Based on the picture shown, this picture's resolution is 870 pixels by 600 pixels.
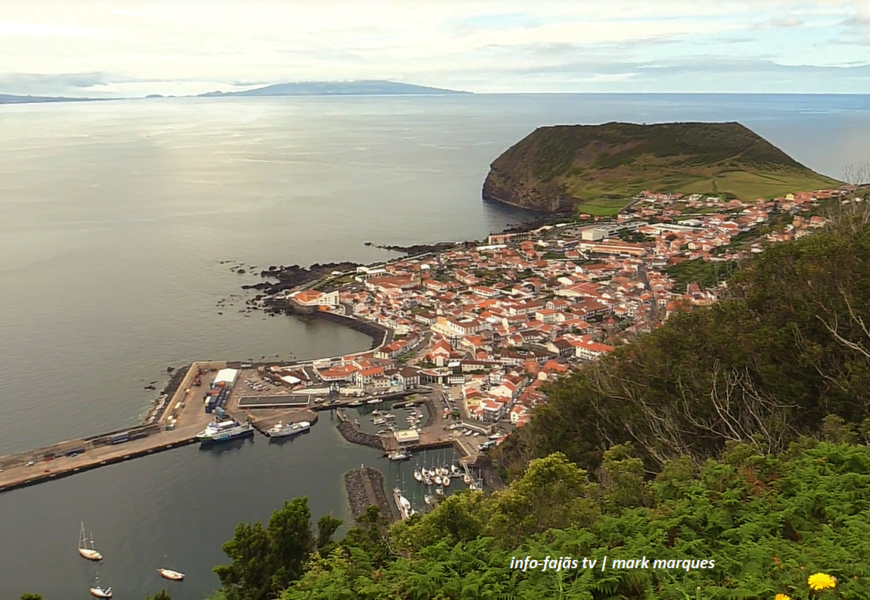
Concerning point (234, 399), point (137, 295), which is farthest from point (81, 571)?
point (137, 295)

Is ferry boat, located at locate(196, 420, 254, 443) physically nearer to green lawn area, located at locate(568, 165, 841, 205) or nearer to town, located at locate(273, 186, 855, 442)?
town, located at locate(273, 186, 855, 442)

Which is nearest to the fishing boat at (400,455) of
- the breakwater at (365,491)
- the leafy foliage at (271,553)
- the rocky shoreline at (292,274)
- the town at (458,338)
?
the town at (458,338)

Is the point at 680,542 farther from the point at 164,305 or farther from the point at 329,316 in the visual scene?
the point at 164,305

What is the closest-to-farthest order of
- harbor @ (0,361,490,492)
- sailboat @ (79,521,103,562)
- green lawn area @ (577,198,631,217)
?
sailboat @ (79,521,103,562) → harbor @ (0,361,490,492) → green lawn area @ (577,198,631,217)

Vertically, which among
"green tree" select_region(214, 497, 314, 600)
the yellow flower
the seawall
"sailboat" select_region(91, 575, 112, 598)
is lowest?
"sailboat" select_region(91, 575, 112, 598)

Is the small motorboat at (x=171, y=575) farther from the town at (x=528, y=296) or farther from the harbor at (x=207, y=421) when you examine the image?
the town at (x=528, y=296)

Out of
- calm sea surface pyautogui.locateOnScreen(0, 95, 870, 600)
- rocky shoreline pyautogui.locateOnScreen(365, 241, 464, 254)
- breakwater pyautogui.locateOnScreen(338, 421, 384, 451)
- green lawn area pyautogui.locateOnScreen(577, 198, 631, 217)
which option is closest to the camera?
calm sea surface pyautogui.locateOnScreen(0, 95, 870, 600)

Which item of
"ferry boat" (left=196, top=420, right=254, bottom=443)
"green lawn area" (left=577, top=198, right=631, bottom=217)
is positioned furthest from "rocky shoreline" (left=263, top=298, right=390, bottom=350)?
"green lawn area" (left=577, top=198, right=631, bottom=217)
